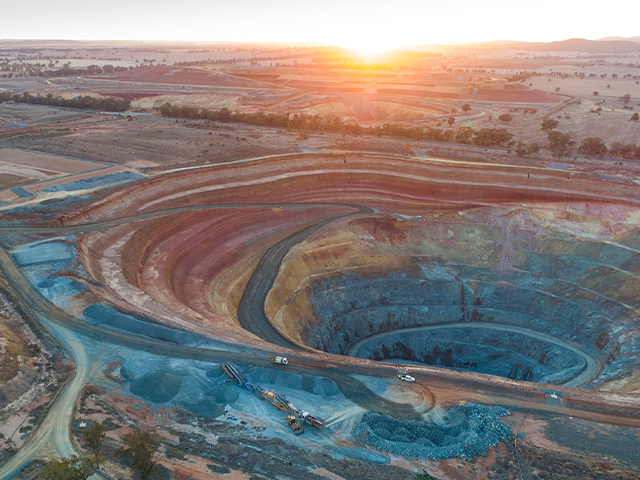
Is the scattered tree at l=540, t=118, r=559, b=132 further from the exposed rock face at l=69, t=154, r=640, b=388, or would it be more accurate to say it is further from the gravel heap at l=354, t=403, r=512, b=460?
the gravel heap at l=354, t=403, r=512, b=460

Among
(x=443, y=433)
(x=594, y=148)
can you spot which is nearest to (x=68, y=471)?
(x=443, y=433)

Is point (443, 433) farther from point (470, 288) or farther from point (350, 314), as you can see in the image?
point (470, 288)

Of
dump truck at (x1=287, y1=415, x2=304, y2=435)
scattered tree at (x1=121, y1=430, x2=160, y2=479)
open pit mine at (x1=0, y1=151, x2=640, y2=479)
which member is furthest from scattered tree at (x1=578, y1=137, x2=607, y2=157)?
scattered tree at (x1=121, y1=430, x2=160, y2=479)

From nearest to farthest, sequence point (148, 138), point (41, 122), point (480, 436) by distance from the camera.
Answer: point (480, 436) < point (148, 138) < point (41, 122)

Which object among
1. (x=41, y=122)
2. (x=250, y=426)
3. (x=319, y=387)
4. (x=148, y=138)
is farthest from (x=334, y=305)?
(x=41, y=122)

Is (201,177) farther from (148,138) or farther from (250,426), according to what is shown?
(250,426)
